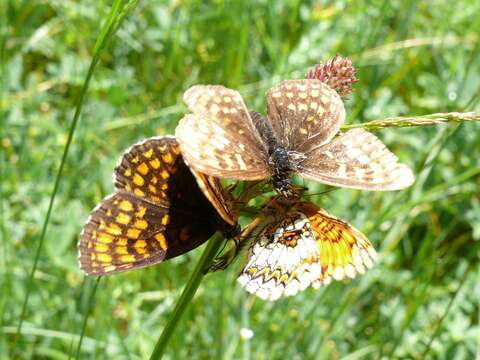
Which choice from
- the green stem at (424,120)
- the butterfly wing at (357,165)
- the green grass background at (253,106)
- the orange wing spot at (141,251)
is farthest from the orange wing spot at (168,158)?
the green grass background at (253,106)

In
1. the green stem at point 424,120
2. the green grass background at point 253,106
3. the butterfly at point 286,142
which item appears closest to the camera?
the green stem at point 424,120

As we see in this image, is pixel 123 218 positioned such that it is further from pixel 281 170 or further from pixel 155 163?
pixel 281 170

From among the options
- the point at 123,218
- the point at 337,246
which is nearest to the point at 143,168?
the point at 123,218

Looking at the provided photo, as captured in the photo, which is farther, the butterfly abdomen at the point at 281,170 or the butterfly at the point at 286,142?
the butterfly abdomen at the point at 281,170

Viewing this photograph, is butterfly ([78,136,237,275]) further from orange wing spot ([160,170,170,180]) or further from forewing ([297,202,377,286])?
forewing ([297,202,377,286])

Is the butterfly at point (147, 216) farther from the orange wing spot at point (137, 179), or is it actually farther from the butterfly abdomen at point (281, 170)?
the butterfly abdomen at point (281, 170)

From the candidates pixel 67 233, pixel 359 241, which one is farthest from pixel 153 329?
pixel 359 241

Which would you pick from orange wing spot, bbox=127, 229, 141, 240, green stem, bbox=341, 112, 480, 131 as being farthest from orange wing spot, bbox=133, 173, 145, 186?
green stem, bbox=341, 112, 480, 131

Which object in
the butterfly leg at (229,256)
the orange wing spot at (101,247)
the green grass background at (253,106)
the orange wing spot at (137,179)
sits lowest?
the green grass background at (253,106)
